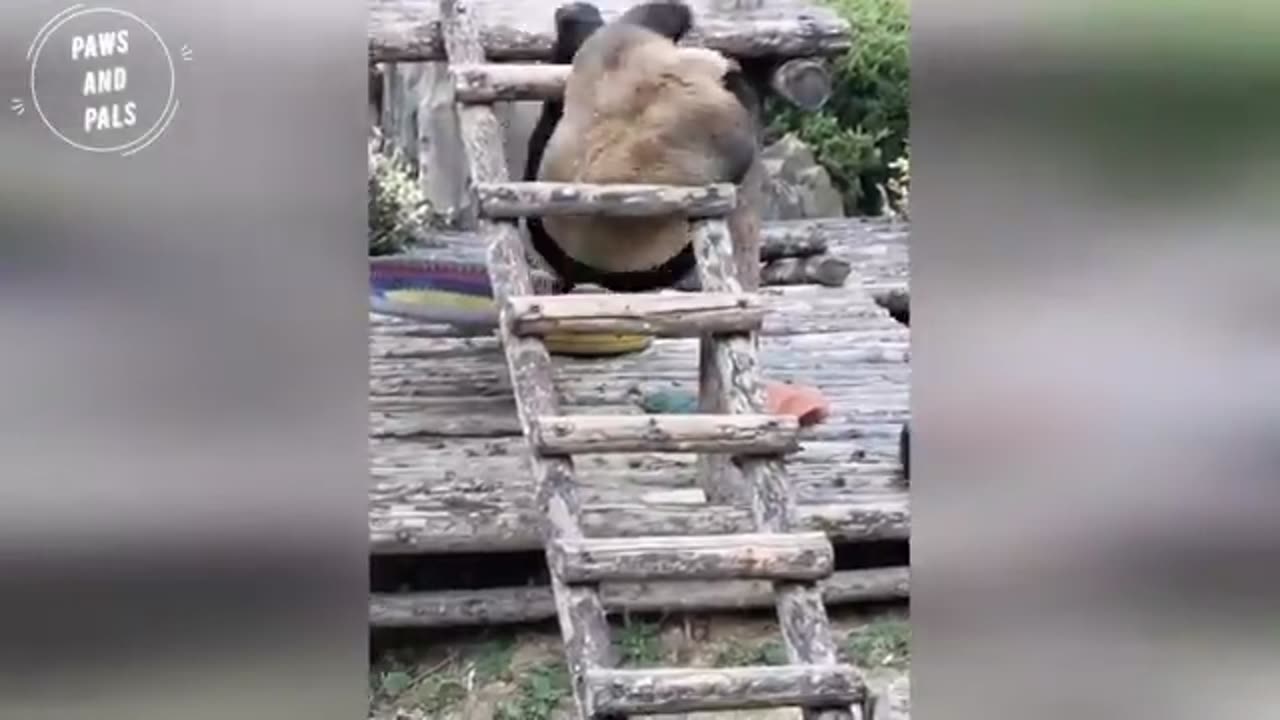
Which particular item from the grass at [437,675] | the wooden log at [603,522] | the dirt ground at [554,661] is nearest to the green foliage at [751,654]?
the dirt ground at [554,661]

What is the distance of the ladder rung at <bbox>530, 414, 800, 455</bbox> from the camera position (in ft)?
5.18

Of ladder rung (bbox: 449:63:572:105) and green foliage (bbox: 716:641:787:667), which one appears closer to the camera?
green foliage (bbox: 716:641:787:667)

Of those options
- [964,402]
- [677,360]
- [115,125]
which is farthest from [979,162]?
[115,125]

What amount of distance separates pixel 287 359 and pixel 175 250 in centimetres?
13

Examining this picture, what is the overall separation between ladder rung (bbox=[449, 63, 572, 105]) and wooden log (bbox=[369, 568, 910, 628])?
20.2 inches

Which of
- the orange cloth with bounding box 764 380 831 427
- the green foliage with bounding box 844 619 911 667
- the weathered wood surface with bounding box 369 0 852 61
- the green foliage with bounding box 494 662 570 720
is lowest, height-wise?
the green foliage with bounding box 494 662 570 720

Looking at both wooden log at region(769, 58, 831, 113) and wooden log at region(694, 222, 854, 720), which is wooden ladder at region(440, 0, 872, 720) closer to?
wooden log at region(694, 222, 854, 720)

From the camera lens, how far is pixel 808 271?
5.67ft

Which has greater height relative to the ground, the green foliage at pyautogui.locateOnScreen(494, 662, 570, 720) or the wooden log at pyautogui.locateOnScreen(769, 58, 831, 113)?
the wooden log at pyautogui.locateOnScreen(769, 58, 831, 113)

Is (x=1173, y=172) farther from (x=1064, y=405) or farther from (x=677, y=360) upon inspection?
(x=677, y=360)

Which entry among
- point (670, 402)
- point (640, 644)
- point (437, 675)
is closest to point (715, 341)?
point (670, 402)

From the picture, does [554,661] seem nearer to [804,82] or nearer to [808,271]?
[808,271]

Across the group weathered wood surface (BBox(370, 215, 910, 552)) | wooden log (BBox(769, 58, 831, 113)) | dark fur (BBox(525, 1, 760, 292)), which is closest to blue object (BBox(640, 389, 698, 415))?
weathered wood surface (BBox(370, 215, 910, 552))

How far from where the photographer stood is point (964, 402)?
1.59 metres
